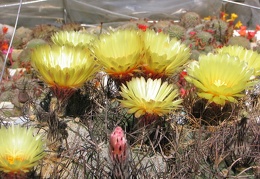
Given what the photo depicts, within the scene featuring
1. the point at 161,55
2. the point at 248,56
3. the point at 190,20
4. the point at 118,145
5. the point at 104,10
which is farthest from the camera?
the point at 104,10

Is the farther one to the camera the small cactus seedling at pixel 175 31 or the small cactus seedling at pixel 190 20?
the small cactus seedling at pixel 190 20

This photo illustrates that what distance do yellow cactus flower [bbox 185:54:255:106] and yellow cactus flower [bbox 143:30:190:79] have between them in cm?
4

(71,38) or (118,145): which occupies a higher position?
(71,38)

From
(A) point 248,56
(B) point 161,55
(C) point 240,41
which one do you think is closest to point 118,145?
(B) point 161,55

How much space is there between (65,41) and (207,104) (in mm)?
417

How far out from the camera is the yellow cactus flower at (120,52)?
1.09 m

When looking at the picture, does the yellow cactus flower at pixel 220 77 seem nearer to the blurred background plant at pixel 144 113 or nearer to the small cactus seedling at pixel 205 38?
the blurred background plant at pixel 144 113

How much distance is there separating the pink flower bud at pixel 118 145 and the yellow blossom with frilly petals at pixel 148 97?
0.44 feet

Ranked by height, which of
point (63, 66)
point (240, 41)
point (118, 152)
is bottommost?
point (240, 41)

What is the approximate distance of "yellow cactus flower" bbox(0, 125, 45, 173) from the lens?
875mm

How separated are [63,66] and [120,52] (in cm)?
13

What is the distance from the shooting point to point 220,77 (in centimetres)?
114

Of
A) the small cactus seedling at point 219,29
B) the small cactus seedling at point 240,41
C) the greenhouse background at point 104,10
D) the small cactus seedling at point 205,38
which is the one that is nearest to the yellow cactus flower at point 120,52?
the small cactus seedling at point 205,38

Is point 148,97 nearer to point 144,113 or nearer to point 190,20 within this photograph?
point 144,113
